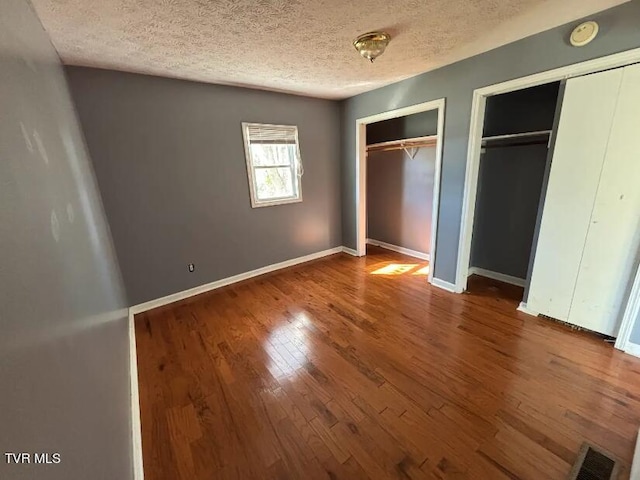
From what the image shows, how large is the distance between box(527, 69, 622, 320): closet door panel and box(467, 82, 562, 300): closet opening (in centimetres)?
34

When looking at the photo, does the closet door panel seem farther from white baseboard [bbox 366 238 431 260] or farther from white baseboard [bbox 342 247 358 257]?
white baseboard [bbox 342 247 358 257]

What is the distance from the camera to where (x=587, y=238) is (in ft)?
6.86

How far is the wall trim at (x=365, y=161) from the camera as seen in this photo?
282 centimetres

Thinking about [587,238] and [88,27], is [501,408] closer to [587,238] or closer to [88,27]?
[587,238]

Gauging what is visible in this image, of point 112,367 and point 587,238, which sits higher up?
point 587,238

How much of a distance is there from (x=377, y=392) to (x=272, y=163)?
293 centimetres

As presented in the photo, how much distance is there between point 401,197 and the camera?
425 cm

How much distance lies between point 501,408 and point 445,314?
3.43 ft

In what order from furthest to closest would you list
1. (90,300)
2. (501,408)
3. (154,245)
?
(154,245) → (501,408) → (90,300)

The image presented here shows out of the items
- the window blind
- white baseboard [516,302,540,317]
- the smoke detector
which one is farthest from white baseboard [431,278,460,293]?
the window blind

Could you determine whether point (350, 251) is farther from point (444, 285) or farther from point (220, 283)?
point (220, 283)

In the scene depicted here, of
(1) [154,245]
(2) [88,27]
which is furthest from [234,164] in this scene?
(2) [88,27]

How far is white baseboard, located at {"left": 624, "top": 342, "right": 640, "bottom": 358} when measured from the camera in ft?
6.34

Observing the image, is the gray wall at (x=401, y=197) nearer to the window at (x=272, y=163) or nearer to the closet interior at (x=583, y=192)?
the closet interior at (x=583, y=192)
